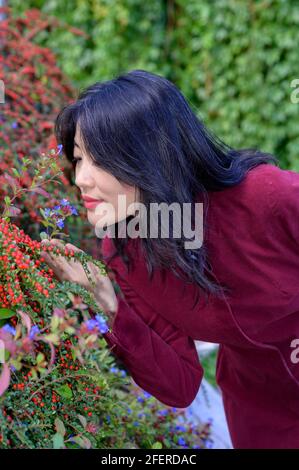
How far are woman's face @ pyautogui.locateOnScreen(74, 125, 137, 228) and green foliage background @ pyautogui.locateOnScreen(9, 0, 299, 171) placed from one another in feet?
10.0

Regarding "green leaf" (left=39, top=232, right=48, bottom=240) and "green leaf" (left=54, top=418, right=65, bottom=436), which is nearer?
"green leaf" (left=54, top=418, right=65, bottom=436)

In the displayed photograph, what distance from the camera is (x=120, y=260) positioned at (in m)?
1.79

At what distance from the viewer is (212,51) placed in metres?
4.84

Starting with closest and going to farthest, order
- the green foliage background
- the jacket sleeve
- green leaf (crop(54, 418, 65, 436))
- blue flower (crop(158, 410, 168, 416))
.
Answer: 1. green leaf (crop(54, 418, 65, 436))
2. the jacket sleeve
3. blue flower (crop(158, 410, 168, 416))
4. the green foliage background

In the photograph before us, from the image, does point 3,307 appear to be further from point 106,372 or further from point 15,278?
point 106,372

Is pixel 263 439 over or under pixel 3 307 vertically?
under

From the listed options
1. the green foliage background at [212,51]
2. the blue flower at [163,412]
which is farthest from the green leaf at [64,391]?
the green foliage background at [212,51]

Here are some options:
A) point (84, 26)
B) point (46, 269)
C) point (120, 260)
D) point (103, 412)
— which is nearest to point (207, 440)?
point (103, 412)

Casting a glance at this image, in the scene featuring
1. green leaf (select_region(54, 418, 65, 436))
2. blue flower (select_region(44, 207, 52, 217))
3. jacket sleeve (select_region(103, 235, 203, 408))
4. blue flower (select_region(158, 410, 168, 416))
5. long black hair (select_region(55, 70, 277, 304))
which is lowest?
blue flower (select_region(158, 410, 168, 416))

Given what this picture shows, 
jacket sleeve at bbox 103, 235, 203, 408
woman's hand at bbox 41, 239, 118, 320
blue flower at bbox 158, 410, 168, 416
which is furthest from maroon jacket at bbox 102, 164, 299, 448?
blue flower at bbox 158, 410, 168, 416

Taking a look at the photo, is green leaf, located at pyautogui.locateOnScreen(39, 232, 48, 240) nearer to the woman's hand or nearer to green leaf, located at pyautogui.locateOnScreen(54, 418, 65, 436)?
the woman's hand

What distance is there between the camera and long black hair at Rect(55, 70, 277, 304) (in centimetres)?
150

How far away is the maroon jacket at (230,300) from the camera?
1.63 meters
